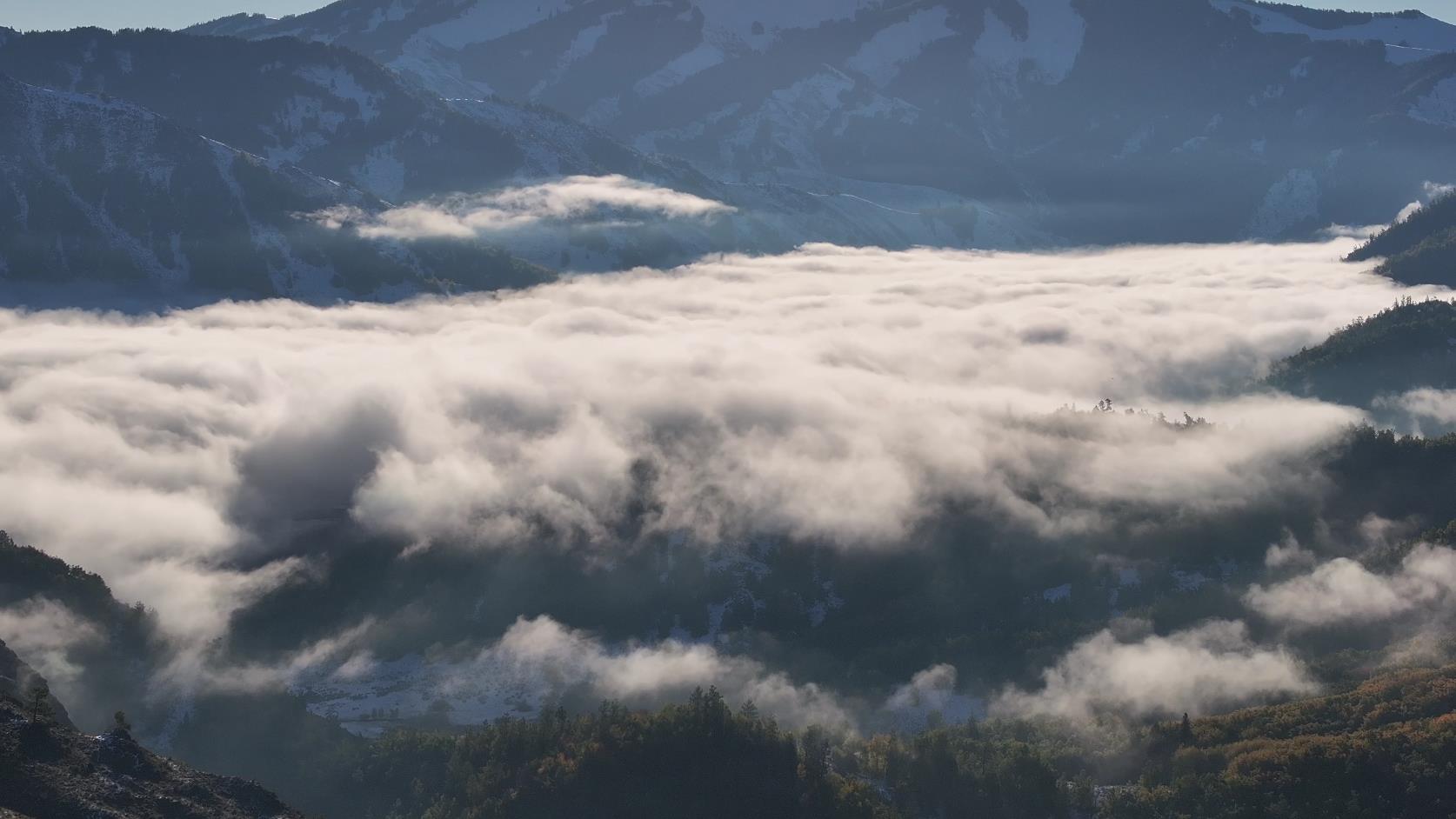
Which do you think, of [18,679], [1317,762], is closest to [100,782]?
[18,679]

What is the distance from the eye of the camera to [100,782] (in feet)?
379

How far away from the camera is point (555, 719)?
643ft

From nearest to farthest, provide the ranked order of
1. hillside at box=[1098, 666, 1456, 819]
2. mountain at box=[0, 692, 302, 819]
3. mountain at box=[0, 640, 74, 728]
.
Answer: mountain at box=[0, 692, 302, 819] → mountain at box=[0, 640, 74, 728] → hillside at box=[1098, 666, 1456, 819]

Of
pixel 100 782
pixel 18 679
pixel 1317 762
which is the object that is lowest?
pixel 100 782

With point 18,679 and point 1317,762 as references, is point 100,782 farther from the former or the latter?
point 1317,762

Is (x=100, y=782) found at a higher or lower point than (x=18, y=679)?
lower

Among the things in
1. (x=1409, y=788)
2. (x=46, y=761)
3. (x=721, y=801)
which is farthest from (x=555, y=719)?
(x=1409, y=788)

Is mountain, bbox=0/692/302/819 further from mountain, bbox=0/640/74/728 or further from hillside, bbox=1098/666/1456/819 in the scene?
hillside, bbox=1098/666/1456/819

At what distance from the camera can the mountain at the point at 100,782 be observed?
110000mm

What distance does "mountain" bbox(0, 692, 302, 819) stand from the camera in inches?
4331

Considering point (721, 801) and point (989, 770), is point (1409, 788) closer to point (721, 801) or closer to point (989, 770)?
point (989, 770)

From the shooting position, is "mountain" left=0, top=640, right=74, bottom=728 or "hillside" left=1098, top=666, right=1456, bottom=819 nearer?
"mountain" left=0, top=640, right=74, bottom=728

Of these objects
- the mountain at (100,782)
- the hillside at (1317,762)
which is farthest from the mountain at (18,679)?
the hillside at (1317,762)

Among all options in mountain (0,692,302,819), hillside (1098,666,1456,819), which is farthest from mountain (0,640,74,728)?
hillside (1098,666,1456,819)
